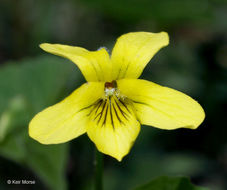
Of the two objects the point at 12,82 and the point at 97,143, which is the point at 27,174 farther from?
the point at 97,143

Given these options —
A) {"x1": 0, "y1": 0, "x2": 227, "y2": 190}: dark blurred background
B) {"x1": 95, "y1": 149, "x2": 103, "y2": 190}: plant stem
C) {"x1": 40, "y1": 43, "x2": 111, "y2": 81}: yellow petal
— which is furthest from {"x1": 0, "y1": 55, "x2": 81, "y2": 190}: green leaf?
{"x1": 40, "y1": 43, "x2": 111, "y2": 81}: yellow petal

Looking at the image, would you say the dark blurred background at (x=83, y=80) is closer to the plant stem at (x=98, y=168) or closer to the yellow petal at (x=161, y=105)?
the plant stem at (x=98, y=168)

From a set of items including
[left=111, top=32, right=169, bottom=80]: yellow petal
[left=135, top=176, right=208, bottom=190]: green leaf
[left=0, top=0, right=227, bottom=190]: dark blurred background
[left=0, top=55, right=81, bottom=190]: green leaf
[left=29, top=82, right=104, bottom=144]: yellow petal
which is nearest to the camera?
[left=29, top=82, right=104, bottom=144]: yellow petal

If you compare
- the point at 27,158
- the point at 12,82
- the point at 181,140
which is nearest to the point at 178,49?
the point at 181,140

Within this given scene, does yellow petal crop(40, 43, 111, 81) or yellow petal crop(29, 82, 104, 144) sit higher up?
yellow petal crop(40, 43, 111, 81)

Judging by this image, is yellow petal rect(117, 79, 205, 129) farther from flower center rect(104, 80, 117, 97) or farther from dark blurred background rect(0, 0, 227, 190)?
dark blurred background rect(0, 0, 227, 190)

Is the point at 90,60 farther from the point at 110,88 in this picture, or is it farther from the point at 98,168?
the point at 98,168

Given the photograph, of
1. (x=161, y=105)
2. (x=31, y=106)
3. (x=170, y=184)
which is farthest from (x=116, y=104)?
(x=31, y=106)
